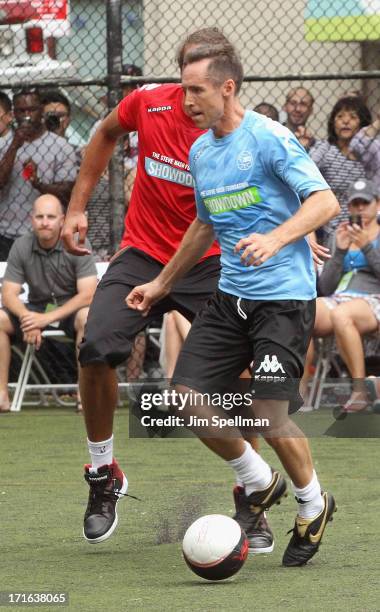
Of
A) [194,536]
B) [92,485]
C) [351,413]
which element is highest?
[194,536]

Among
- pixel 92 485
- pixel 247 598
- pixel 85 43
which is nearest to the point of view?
pixel 247 598

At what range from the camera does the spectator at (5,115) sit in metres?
10.2

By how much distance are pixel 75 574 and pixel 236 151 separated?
1.59 m

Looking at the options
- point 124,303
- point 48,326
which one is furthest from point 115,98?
point 124,303

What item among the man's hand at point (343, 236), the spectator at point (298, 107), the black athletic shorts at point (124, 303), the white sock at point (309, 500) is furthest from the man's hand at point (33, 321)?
the white sock at point (309, 500)

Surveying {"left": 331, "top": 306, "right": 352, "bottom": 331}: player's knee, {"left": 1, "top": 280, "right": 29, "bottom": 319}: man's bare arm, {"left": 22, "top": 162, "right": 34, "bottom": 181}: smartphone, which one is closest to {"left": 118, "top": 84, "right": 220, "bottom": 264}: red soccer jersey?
{"left": 331, "top": 306, "right": 352, "bottom": 331}: player's knee

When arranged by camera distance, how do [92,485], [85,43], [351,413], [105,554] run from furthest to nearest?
1. [85,43]
2. [351,413]
3. [92,485]
4. [105,554]

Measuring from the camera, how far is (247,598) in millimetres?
4176

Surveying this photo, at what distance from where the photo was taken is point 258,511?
16.8ft

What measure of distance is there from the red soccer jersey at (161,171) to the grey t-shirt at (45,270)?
379 cm

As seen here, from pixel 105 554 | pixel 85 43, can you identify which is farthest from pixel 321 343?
pixel 85 43

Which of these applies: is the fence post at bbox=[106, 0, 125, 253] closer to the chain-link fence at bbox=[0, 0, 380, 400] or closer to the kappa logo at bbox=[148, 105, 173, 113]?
the chain-link fence at bbox=[0, 0, 380, 400]

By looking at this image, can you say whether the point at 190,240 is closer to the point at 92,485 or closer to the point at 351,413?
the point at 92,485

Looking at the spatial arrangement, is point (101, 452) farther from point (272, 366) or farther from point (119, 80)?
point (119, 80)
